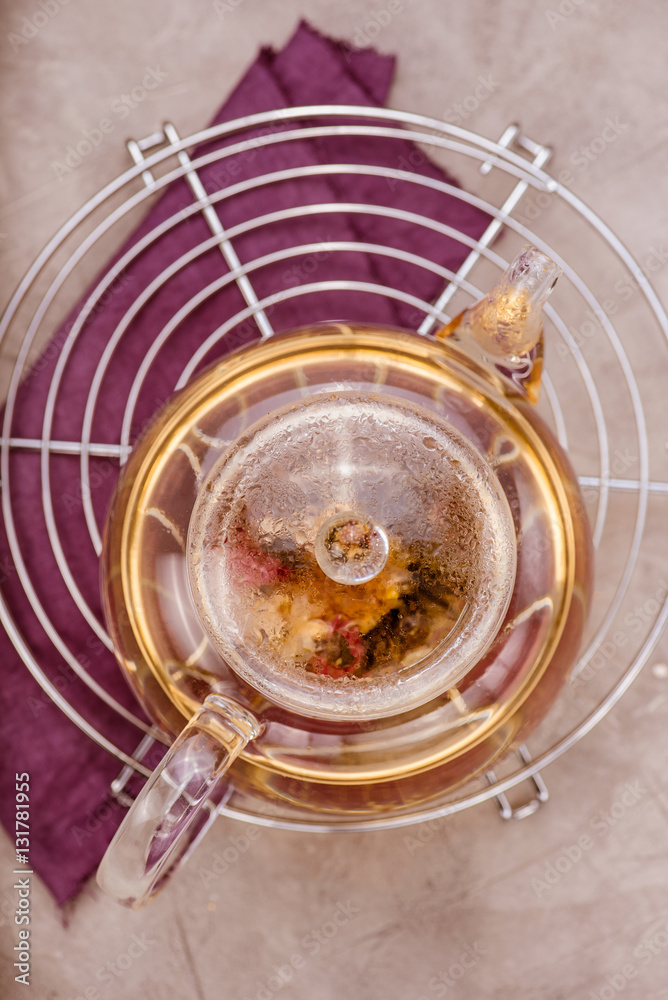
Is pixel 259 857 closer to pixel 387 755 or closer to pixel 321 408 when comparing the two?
pixel 387 755

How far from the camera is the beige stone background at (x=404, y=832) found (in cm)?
73

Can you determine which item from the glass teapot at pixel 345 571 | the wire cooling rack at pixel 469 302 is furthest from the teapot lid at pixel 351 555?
the wire cooling rack at pixel 469 302

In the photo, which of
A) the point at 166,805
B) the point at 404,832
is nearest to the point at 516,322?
the point at 166,805

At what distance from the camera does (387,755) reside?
1.40 ft

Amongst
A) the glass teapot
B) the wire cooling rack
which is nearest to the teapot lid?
the glass teapot

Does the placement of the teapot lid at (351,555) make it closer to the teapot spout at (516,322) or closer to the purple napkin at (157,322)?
the teapot spout at (516,322)

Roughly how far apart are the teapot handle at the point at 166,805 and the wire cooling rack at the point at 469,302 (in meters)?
0.33

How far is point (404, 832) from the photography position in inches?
29.5

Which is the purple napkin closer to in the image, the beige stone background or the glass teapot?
the beige stone background

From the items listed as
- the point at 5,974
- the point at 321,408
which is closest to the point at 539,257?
the point at 321,408

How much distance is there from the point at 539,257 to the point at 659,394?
0.38 meters

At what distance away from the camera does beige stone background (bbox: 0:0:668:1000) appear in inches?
28.9

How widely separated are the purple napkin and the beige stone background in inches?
1.7

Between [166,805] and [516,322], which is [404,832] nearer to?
[166,805]
